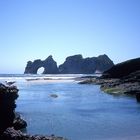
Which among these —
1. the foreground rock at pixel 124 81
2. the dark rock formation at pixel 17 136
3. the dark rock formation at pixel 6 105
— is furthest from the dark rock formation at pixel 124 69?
the dark rock formation at pixel 17 136

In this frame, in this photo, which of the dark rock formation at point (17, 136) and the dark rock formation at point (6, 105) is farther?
the dark rock formation at point (6, 105)

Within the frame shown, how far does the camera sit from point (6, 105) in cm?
4088

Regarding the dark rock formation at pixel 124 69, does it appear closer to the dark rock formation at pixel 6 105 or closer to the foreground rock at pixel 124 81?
the foreground rock at pixel 124 81

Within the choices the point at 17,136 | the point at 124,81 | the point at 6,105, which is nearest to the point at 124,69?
the point at 124,81

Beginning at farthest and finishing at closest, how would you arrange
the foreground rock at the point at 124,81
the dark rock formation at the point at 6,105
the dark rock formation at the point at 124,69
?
the dark rock formation at the point at 124,69, the foreground rock at the point at 124,81, the dark rock formation at the point at 6,105

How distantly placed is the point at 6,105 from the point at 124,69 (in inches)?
4187

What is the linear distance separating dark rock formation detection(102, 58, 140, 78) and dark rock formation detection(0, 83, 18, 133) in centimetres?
9940

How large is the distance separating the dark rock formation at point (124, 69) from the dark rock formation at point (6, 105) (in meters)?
99.4

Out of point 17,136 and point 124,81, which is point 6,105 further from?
point 124,81

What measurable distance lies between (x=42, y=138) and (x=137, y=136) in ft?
40.3

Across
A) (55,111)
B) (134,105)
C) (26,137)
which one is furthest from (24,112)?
(26,137)

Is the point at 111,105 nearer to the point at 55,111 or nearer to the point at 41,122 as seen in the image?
the point at 55,111

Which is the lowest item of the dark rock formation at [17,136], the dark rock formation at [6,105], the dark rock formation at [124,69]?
the dark rock formation at [17,136]

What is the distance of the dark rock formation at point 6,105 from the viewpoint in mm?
40094
